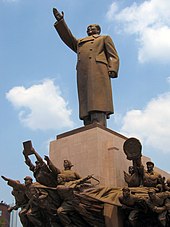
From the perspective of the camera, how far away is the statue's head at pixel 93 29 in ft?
41.2

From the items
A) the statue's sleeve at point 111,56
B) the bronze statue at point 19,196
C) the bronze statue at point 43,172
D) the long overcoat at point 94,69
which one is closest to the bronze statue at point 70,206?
the bronze statue at point 43,172

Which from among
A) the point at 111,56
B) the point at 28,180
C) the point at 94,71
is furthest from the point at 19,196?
the point at 111,56

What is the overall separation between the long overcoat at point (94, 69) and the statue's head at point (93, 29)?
0.22 m

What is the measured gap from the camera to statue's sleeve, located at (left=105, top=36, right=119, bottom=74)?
39.3 ft

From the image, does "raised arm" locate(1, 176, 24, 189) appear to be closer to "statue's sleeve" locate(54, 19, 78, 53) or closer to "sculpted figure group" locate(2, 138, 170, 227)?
"sculpted figure group" locate(2, 138, 170, 227)

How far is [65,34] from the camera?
12516 millimetres

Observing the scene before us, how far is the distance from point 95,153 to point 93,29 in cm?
424

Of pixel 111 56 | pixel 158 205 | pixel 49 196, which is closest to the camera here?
pixel 158 205

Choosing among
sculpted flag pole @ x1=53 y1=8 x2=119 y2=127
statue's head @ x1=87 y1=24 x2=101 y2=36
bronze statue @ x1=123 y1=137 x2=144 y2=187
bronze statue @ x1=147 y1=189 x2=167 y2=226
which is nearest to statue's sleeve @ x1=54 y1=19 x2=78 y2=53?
sculpted flag pole @ x1=53 y1=8 x2=119 y2=127

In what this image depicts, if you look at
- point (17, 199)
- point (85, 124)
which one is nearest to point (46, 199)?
point (17, 199)

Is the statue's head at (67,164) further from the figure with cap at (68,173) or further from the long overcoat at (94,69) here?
the long overcoat at (94,69)

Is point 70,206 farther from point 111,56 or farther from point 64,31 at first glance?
point 64,31

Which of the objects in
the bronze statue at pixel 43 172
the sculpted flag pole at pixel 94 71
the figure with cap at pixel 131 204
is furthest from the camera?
the sculpted flag pole at pixel 94 71

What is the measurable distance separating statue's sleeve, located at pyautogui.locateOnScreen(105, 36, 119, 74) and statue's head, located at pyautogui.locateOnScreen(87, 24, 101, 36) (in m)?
0.58
